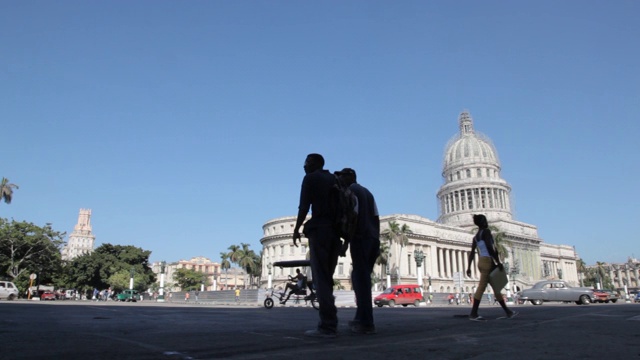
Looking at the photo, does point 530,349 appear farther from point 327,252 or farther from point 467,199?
point 467,199

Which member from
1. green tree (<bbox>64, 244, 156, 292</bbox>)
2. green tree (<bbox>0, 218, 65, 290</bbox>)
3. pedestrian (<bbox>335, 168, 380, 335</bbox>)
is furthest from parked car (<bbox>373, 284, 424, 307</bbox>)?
green tree (<bbox>64, 244, 156, 292</bbox>)

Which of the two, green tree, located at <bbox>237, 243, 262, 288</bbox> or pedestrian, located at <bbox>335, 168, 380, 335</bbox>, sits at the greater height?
green tree, located at <bbox>237, 243, 262, 288</bbox>

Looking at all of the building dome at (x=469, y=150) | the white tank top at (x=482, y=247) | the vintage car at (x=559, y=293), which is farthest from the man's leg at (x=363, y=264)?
the building dome at (x=469, y=150)

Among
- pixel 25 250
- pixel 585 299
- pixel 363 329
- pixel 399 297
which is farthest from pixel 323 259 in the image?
pixel 25 250

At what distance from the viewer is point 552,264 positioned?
11312cm

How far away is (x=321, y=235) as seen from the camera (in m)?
4.80

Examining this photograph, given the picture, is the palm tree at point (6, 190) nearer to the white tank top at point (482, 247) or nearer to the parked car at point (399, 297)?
the parked car at point (399, 297)

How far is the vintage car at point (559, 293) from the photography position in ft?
86.8

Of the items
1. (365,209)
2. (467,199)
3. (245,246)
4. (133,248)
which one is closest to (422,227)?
(467,199)

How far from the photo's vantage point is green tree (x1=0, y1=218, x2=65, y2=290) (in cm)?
5062

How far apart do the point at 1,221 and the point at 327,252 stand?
59.5 meters

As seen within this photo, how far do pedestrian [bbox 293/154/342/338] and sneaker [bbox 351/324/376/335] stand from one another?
10.6 inches

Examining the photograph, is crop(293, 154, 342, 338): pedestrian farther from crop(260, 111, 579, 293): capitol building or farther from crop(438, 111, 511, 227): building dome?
crop(438, 111, 511, 227): building dome

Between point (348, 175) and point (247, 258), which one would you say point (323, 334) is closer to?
point (348, 175)
